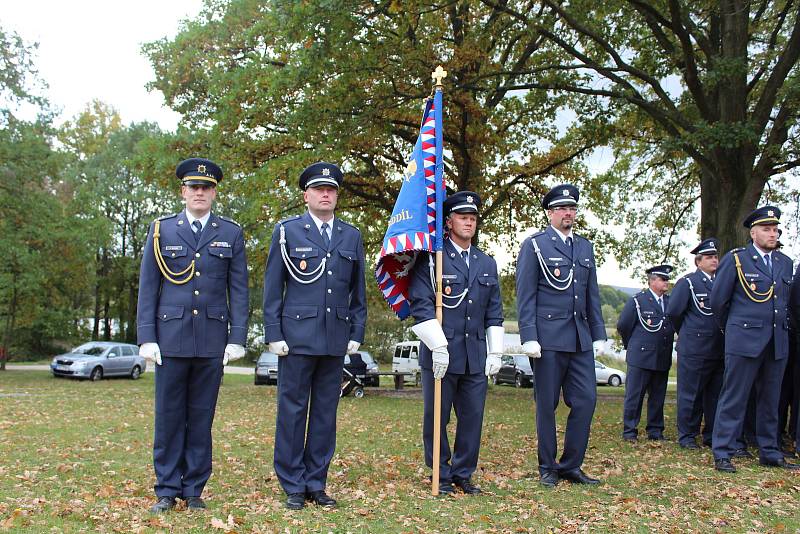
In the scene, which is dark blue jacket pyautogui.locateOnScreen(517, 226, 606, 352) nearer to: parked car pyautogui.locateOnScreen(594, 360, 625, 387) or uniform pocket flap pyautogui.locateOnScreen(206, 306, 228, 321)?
uniform pocket flap pyautogui.locateOnScreen(206, 306, 228, 321)

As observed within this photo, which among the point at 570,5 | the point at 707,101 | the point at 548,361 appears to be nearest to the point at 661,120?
the point at 707,101

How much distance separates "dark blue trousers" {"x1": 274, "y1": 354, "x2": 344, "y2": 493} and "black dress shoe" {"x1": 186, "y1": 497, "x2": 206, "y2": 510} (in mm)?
583

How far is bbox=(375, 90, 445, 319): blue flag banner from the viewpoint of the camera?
5.91m

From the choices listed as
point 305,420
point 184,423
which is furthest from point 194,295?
point 305,420

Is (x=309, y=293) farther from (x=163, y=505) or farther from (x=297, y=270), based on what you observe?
(x=163, y=505)

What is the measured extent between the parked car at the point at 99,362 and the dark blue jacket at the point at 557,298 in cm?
2246

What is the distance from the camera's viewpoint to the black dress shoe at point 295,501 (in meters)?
5.14

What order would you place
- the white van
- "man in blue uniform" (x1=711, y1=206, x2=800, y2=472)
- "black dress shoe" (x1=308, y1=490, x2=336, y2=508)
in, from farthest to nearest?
the white van
"man in blue uniform" (x1=711, y1=206, x2=800, y2=472)
"black dress shoe" (x1=308, y1=490, x2=336, y2=508)

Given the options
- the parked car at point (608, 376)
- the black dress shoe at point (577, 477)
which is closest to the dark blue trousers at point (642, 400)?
the black dress shoe at point (577, 477)

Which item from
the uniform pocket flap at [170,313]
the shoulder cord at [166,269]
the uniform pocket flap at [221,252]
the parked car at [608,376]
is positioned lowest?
the parked car at [608,376]

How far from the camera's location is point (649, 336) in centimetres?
951

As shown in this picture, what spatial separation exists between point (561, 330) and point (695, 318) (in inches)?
125

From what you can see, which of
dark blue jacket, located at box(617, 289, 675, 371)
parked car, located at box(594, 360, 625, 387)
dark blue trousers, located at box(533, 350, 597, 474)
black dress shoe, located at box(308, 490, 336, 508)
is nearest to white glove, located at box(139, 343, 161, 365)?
black dress shoe, located at box(308, 490, 336, 508)

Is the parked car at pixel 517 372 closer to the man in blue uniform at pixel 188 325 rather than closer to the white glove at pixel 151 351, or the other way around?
the man in blue uniform at pixel 188 325
